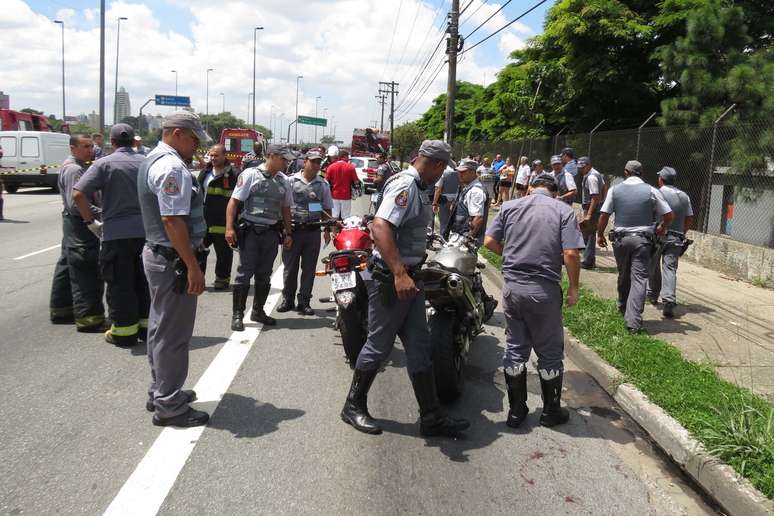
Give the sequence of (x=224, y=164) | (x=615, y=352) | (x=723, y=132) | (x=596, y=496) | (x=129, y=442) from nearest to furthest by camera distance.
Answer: (x=596, y=496) < (x=129, y=442) < (x=615, y=352) < (x=224, y=164) < (x=723, y=132)

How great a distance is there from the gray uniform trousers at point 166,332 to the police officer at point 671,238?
5290 mm

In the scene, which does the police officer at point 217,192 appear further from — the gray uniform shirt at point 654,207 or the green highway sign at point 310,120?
the green highway sign at point 310,120

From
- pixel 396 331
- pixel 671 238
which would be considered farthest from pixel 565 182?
pixel 396 331

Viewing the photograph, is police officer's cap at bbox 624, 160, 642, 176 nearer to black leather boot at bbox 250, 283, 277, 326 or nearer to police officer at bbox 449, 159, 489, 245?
police officer at bbox 449, 159, 489, 245

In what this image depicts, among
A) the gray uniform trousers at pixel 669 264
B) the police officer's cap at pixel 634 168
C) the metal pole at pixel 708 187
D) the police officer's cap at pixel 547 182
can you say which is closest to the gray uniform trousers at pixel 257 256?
the police officer's cap at pixel 547 182

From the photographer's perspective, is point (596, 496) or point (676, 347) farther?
point (676, 347)

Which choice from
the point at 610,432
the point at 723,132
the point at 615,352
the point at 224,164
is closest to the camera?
the point at 610,432

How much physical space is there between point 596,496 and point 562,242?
1.62 m

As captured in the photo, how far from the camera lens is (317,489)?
3.40 meters

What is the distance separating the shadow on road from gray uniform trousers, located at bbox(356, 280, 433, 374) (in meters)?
0.68

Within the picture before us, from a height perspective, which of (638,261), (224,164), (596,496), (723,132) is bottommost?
(596,496)

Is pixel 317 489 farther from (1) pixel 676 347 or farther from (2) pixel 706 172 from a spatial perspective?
(2) pixel 706 172

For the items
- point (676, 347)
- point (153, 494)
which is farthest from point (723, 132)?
point (153, 494)

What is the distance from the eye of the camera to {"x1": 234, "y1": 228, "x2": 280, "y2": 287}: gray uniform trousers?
21.6 ft
